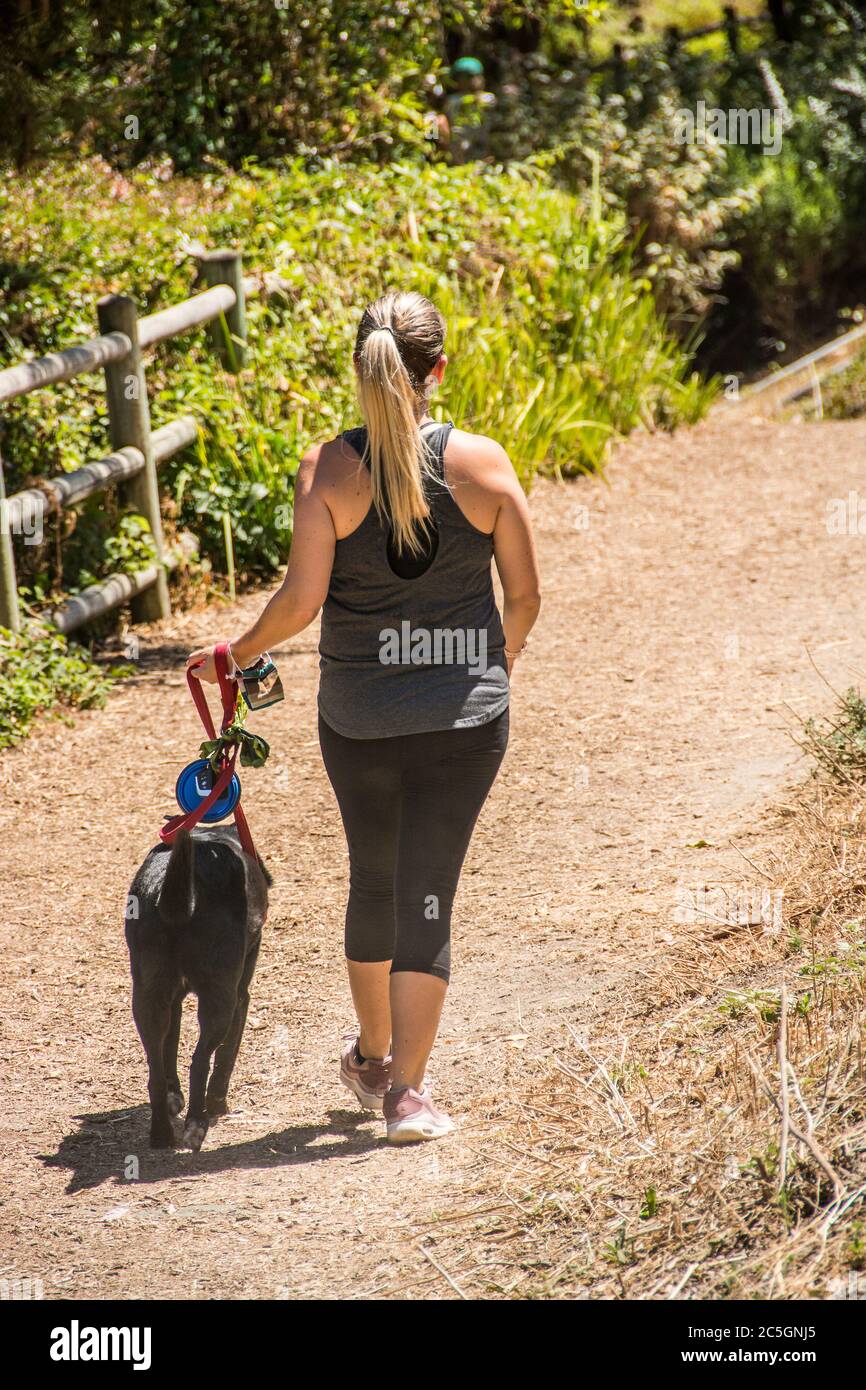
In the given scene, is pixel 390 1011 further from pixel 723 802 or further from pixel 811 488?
pixel 811 488

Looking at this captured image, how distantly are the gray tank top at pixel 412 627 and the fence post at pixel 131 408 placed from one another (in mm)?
3970

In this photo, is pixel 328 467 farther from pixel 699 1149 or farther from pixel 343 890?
pixel 343 890

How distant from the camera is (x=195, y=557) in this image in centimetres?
724

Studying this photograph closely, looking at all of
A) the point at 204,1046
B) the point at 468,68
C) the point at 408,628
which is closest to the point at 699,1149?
the point at 204,1046

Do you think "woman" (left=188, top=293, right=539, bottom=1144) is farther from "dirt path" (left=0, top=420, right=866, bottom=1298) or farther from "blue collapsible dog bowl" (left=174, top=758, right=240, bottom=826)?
"dirt path" (left=0, top=420, right=866, bottom=1298)

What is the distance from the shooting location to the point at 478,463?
2.80 meters

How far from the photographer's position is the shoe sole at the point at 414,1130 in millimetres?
3045

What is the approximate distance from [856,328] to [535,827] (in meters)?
9.46

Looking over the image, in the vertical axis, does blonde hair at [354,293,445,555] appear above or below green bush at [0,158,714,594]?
above

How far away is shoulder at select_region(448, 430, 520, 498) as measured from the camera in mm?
2791

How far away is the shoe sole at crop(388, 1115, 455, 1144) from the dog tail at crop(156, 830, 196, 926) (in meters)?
0.64

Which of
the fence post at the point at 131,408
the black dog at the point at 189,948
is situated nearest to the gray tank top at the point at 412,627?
the black dog at the point at 189,948

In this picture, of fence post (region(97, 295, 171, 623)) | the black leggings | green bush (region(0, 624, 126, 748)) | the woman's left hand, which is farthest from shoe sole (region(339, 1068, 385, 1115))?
fence post (region(97, 295, 171, 623))

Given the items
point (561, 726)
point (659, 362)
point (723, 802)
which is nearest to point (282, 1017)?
point (723, 802)
